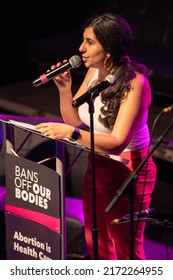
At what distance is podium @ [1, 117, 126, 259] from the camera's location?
3.58m

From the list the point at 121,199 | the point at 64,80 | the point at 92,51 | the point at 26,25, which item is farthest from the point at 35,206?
the point at 26,25

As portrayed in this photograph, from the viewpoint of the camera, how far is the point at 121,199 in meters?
3.61

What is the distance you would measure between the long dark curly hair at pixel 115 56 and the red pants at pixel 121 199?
23 centimetres

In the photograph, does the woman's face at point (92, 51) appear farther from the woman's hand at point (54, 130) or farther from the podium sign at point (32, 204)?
the podium sign at point (32, 204)

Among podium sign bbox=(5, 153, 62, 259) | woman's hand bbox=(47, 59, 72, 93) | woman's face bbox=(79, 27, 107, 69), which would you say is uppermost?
woman's face bbox=(79, 27, 107, 69)

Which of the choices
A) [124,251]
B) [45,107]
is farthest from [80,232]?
[45,107]

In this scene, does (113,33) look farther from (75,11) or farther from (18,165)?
(75,11)

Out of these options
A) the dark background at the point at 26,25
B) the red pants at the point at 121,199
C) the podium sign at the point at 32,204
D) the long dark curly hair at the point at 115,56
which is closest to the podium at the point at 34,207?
the podium sign at the point at 32,204

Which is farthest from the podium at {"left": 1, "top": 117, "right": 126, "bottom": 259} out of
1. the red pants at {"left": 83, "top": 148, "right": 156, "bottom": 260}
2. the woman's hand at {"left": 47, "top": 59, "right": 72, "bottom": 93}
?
the woman's hand at {"left": 47, "top": 59, "right": 72, "bottom": 93}

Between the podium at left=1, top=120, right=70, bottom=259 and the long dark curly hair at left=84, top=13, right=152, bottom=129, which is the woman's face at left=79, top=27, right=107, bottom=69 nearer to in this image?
the long dark curly hair at left=84, top=13, right=152, bottom=129

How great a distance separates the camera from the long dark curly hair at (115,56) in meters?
3.45

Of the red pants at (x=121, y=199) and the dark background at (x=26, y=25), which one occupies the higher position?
the dark background at (x=26, y=25)

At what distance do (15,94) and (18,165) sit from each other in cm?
317

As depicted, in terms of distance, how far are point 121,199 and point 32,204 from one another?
498mm
